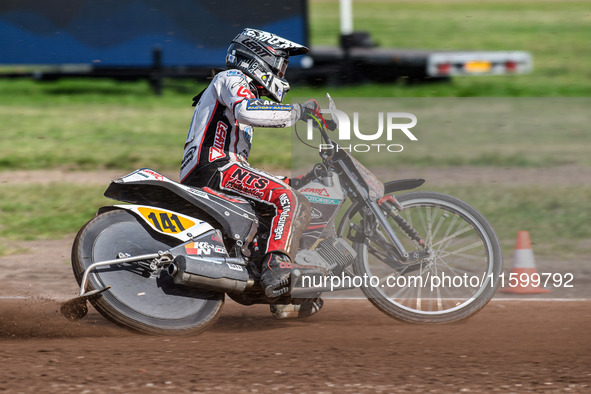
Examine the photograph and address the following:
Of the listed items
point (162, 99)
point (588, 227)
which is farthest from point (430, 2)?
point (588, 227)

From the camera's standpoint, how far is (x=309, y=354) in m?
5.37

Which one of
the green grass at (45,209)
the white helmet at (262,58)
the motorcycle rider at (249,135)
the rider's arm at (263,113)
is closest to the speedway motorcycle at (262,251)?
the motorcycle rider at (249,135)

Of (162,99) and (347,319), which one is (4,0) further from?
(347,319)

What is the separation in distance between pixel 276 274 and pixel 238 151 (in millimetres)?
908

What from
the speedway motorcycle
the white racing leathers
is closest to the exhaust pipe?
the speedway motorcycle

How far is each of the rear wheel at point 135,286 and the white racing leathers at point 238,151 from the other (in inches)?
20.8

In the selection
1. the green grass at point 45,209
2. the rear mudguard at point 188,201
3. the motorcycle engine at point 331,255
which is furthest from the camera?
the green grass at point 45,209

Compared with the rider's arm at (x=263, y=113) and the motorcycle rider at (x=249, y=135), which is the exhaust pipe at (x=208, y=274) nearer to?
the motorcycle rider at (x=249, y=135)

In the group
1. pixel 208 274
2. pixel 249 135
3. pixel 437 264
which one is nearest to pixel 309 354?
pixel 208 274

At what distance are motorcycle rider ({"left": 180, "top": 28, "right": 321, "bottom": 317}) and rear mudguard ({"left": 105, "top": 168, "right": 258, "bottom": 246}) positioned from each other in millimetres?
109

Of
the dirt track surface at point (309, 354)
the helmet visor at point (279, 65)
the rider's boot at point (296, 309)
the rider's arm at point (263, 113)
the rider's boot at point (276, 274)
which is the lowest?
the dirt track surface at point (309, 354)

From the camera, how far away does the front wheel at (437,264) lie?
6141 mm

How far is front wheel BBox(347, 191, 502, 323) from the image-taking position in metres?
6.14

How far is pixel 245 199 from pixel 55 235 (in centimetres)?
412
